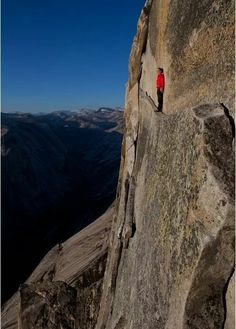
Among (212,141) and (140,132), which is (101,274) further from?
(212,141)

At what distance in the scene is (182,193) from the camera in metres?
7.20

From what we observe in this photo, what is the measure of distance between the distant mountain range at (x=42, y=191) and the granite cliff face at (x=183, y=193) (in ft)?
107

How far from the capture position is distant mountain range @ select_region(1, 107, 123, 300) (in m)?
50.4

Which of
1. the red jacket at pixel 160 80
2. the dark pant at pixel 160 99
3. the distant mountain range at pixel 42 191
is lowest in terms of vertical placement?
the distant mountain range at pixel 42 191

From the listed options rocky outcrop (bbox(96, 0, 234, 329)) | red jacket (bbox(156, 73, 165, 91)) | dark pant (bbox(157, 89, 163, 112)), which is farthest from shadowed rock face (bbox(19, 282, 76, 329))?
red jacket (bbox(156, 73, 165, 91))

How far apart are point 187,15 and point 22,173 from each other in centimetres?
5984

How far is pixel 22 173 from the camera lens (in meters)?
66.1

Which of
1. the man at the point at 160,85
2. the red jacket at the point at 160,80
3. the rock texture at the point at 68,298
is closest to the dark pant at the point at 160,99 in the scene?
the man at the point at 160,85

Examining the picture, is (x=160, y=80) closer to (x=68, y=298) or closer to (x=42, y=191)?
(x=68, y=298)

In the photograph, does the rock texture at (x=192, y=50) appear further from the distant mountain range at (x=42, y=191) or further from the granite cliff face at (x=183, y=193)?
the distant mountain range at (x=42, y=191)

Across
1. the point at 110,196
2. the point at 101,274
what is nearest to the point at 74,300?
the point at 101,274

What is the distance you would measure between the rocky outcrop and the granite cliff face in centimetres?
2

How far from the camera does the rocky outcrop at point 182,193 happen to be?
6172 mm

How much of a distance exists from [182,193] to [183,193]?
5 cm
